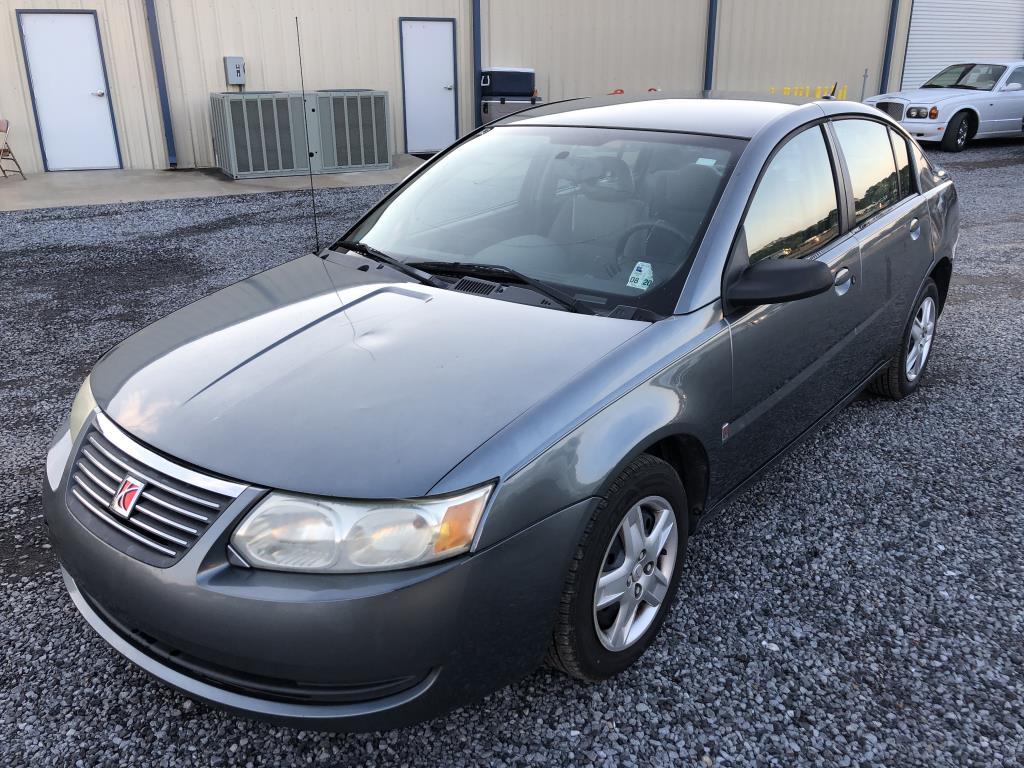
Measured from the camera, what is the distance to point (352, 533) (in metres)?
1.88

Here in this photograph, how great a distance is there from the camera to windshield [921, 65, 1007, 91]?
1512 cm

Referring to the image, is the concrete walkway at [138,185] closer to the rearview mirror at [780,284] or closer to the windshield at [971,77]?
the rearview mirror at [780,284]

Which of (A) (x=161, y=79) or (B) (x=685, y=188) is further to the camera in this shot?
(A) (x=161, y=79)

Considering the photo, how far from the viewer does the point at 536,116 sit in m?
3.64

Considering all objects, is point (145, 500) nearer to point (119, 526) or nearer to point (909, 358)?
point (119, 526)

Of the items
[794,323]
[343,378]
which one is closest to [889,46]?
[794,323]

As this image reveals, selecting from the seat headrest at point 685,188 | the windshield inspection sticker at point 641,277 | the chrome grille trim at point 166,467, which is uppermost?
the seat headrest at point 685,188

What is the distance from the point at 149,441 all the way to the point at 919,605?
2.46m

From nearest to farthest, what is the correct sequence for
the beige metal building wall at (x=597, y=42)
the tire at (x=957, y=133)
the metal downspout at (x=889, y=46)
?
the tire at (x=957, y=133), the beige metal building wall at (x=597, y=42), the metal downspout at (x=889, y=46)

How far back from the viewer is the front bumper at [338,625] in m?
1.84

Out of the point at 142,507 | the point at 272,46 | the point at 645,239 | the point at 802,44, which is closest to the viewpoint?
the point at 142,507

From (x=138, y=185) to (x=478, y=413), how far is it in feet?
37.9

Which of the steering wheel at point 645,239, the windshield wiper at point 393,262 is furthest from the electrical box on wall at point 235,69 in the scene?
the steering wheel at point 645,239

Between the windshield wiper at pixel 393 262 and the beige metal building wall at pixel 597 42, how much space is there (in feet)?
42.5
